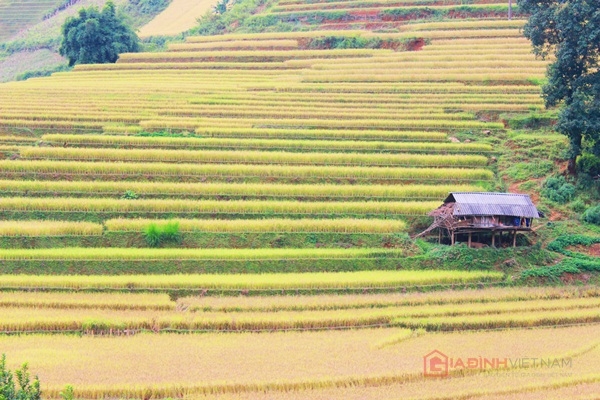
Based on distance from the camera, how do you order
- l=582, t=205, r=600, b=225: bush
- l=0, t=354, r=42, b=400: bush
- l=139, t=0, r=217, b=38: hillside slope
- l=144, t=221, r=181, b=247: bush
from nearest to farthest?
l=0, t=354, r=42, b=400: bush < l=144, t=221, r=181, b=247: bush < l=582, t=205, r=600, b=225: bush < l=139, t=0, r=217, b=38: hillside slope

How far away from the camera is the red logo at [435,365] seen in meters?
13.9

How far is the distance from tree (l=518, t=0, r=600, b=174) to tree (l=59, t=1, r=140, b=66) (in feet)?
109

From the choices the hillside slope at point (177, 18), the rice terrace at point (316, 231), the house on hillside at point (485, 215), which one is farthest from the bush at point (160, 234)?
the hillside slope at point (177, 18)

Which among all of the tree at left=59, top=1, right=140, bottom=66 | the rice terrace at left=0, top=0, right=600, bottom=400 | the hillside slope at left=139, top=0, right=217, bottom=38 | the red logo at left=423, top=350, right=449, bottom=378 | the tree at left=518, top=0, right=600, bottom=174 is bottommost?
the red logo at left=423, top=350, right=449, bottom=378

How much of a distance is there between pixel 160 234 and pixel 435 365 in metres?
9.89

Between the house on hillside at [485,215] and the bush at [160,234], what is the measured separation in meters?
7.69

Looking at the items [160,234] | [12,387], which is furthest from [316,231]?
[12,387]

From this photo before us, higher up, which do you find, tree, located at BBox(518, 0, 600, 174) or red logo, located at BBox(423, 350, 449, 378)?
tree, located at BBox(518, 0, 600, 174)

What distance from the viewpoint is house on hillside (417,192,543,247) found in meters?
20.1

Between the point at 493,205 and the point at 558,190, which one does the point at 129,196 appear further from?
the point at 558,190

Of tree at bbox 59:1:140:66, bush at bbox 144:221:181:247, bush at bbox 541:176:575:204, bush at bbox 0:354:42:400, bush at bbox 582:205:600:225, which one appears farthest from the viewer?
tree at bbox 59:1:140:66

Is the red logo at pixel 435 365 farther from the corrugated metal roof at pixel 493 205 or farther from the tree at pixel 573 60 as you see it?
the tree at pixel 573 60

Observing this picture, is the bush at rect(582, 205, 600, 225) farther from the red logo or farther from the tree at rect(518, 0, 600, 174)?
the red logo

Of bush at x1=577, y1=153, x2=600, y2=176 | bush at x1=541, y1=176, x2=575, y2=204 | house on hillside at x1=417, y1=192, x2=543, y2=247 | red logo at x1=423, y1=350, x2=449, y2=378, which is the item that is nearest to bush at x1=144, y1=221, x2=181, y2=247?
house on hillside at x1=417, y1=192, x2=543, y2=247
